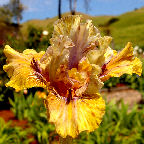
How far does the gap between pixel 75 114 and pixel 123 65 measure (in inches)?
13.4

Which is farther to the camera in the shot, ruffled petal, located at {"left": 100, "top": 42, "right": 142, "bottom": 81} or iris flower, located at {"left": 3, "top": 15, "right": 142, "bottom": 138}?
ruffled petal, located at {"left": 100, "top": 42, "right": 142, "bottom": 81}

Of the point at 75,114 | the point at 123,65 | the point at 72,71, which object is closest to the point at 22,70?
the point at 72,71

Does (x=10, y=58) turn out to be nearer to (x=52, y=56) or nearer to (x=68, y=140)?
(x=52, y=56)

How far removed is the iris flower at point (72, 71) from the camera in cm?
72

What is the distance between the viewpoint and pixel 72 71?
87cm

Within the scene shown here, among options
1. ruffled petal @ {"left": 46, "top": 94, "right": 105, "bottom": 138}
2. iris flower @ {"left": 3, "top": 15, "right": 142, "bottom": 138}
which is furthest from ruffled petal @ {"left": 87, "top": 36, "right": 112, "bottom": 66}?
ruffled petal @ {"left": 46, "top": 94, "right": 105, "bottom": 138}

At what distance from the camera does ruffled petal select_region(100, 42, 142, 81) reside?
0.91 metres

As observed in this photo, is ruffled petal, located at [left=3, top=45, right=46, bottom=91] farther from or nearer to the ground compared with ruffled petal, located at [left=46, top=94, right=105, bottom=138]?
farther from the ground

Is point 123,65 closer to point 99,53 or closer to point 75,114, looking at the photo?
point 99,53

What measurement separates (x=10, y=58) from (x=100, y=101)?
40 centimetres

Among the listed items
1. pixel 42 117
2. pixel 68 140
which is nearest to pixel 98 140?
pixel 42 117

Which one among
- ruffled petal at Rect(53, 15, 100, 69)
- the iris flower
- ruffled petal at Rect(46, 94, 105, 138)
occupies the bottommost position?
ruffled petal at Rect(46, 94, 105, 138)

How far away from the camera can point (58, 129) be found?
0.68 metres

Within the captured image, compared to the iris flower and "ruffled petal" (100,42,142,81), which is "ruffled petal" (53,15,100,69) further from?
"ruffled petal" (100,42,142,81)
